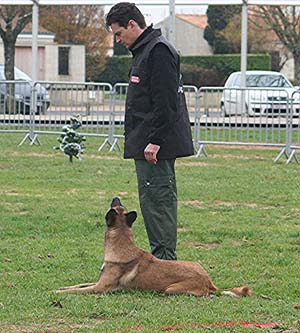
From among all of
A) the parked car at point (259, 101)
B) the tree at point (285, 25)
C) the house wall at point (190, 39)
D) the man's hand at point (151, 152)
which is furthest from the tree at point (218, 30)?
the man's hand at point (151, 152)

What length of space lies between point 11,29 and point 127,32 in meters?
26.5

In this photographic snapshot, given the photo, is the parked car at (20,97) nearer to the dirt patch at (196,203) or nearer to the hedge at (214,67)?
the dirt patch at (196,203)

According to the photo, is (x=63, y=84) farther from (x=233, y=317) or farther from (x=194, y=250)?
(x=233, y=317)

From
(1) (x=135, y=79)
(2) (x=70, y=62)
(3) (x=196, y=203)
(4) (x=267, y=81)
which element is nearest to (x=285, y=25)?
(4) (x=267, y=81)

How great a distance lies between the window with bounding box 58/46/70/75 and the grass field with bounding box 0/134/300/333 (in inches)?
1198

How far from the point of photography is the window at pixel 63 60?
163 feet

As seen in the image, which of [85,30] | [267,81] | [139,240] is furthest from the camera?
[85,30]

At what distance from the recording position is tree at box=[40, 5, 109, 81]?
52.9 metres

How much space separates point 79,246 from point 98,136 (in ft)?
36.2

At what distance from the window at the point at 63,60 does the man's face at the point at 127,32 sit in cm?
4172

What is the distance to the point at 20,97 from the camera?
2198 cm

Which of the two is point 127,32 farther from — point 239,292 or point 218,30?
point 218,30

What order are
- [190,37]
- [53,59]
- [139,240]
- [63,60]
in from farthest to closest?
1. [190,37]
2. [63,60]
3. [53,59]
4. [139,240]

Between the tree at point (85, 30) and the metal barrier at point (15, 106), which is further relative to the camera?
the tree at point (85, 30)
